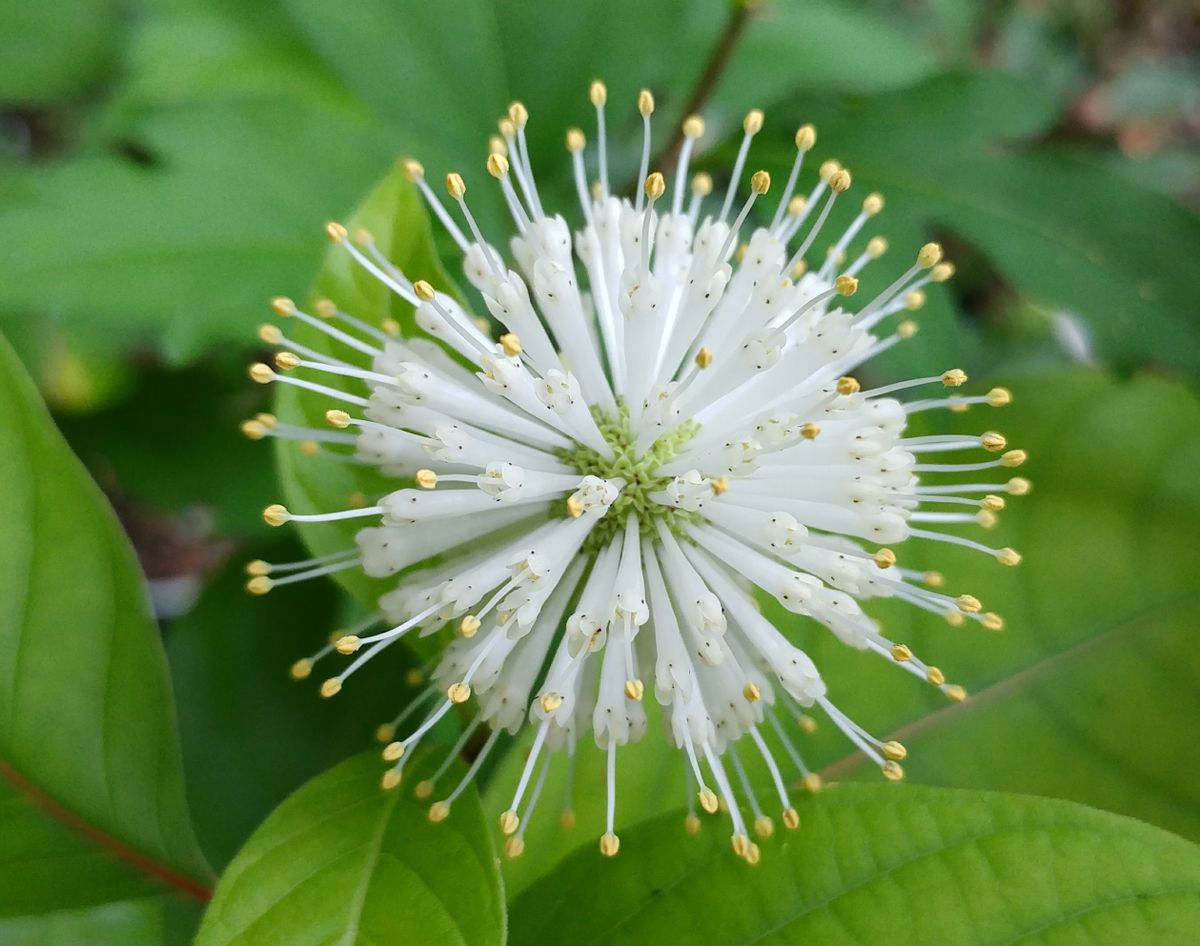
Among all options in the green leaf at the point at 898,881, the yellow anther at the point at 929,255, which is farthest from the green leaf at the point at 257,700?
the yellow anther at the point at 929,255

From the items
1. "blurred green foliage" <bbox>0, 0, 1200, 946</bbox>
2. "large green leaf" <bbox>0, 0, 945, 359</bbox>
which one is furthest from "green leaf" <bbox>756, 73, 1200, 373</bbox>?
"large green leaf" <bbox>0, 0, 945, 359</bbox>

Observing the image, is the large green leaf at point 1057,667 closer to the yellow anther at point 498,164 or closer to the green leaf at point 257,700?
the green leaf at point 257,700

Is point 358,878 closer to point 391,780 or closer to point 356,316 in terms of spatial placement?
point 391,780

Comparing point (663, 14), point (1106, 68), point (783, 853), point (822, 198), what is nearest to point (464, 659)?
point (783, 853)

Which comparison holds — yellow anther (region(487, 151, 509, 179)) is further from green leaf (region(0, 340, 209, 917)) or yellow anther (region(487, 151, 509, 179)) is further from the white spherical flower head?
green leaf (region(0, 340, 209, 917))

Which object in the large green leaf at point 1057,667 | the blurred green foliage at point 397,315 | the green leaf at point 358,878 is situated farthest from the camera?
the large green leaf at point 1057,667

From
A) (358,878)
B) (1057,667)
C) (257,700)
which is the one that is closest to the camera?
(358,878)

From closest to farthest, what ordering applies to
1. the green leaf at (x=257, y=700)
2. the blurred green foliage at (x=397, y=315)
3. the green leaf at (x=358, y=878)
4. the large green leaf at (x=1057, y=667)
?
the green leaf at (x=358, y=878), the blurred green foliage at (x=397, y=315), the large green leaf at (x=1057, y=667), the green leaf at (x=257, y=700)

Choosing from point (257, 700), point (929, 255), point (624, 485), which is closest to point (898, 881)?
point (624, 485)
